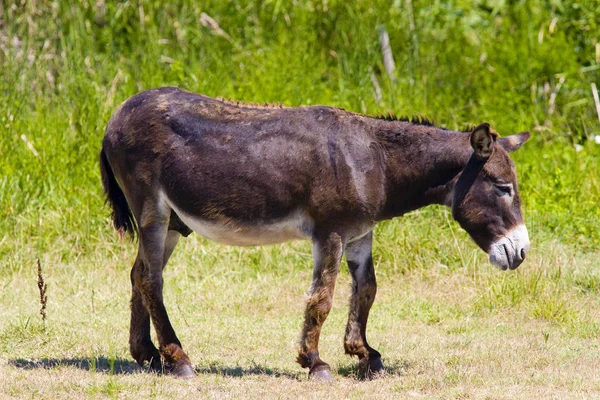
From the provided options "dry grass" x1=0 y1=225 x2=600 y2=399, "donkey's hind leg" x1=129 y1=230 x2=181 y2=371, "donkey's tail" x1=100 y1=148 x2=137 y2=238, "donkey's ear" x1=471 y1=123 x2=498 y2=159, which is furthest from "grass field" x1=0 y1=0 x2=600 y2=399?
"donkey's ear" x1=471 y1=123 x2=498 y2=159

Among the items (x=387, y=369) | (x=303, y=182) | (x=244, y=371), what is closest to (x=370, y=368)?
(x=387, y=369)

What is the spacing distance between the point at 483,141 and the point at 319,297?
54.7 inches

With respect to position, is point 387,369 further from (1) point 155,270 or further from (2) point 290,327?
(1) point 155,270

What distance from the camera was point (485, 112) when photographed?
36.8ft

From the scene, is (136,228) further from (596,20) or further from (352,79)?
(596,20)

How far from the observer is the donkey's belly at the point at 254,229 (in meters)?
5.91

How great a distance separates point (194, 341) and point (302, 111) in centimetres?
197

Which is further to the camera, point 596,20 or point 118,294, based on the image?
point 596,20

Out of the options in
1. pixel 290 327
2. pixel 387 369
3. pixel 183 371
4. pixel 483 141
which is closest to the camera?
pixel 483 141

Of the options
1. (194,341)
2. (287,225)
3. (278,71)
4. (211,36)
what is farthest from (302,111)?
(211,36)

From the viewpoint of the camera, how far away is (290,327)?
7383mm

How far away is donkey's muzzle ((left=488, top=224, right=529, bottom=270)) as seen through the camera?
585 centimetres

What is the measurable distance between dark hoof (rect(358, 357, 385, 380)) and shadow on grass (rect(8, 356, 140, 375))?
1.42 meters

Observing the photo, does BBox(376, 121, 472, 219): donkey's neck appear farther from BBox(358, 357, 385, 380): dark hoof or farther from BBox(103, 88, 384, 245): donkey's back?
BBox(358, 357, 385, 380): dark hoof
